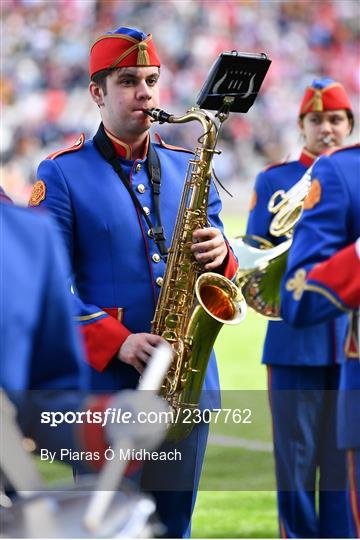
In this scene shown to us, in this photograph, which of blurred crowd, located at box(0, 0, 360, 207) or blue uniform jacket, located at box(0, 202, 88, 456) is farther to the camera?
blurred crowd, located at box(0, 0, 360, 207)

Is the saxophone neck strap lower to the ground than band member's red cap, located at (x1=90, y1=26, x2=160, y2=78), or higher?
lower

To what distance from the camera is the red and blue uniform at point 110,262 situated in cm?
343

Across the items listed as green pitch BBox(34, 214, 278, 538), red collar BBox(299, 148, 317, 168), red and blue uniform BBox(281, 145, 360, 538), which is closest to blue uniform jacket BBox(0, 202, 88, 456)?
red and blue uniform BBox(281, 145, 360, 538)

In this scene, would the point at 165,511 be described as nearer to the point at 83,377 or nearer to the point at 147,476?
the point at 147,476

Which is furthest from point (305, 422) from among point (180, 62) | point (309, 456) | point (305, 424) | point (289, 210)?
point (180, 62)

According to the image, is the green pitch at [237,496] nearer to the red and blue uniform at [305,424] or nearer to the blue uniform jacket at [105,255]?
the red and blue uniform at [305,424]

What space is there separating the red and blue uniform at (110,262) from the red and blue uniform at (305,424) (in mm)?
1037

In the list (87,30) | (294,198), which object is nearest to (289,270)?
(294,198)

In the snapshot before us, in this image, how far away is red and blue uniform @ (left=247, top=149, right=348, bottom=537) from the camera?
4.49 metres

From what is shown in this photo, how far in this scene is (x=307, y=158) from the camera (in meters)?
5.00

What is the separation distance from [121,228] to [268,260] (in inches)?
42.2

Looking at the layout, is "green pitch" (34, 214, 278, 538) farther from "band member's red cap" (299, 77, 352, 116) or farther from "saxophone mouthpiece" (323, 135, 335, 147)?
"band member's red cap" (299, 77, 352, 116)

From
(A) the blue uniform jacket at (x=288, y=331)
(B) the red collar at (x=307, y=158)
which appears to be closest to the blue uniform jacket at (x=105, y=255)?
(A) the blue uniform jacket at (x=288, y=331)

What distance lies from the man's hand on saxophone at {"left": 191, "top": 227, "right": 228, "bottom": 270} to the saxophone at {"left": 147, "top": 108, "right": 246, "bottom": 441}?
3cm
